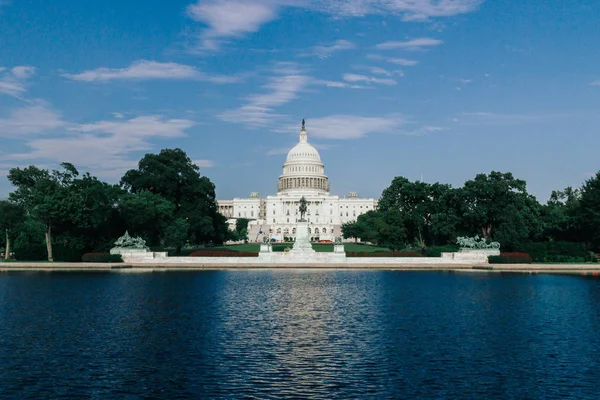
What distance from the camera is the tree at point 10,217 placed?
61.2 m

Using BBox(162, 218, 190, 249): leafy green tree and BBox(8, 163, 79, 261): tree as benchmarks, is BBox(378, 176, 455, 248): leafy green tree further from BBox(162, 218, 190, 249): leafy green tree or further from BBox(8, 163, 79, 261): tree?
BBox(8, 163, 79, 261): tree

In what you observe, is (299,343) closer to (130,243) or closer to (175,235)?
(130,243)

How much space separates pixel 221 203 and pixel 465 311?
17345cm

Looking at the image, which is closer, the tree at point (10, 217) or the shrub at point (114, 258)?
the shrub at point (114, 258)

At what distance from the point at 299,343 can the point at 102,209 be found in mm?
42373

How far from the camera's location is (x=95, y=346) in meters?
18.0

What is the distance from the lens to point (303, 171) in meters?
174

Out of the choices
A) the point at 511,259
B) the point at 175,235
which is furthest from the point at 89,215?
the point at 511,259

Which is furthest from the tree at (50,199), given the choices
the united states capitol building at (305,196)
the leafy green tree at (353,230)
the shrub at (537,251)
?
the united states capitol building at (305,196)

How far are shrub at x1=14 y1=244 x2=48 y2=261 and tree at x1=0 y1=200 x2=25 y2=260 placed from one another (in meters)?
7.03

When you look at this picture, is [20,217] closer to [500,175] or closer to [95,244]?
[95,244]

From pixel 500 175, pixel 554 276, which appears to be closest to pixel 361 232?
pixel 500 175

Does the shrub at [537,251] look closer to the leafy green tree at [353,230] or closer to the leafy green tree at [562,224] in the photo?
the leafy green tree at [562,224]

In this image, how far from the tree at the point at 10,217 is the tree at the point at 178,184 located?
532 inches
